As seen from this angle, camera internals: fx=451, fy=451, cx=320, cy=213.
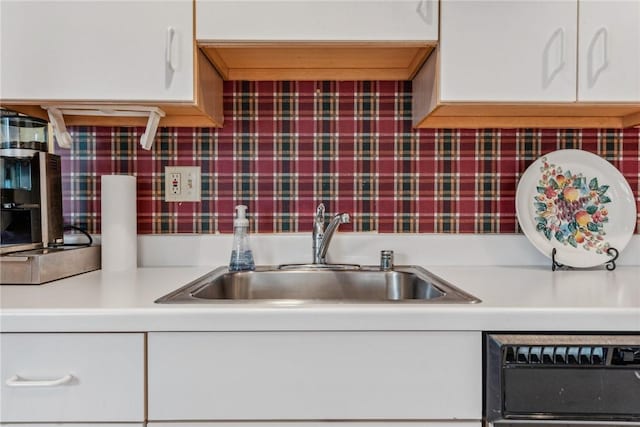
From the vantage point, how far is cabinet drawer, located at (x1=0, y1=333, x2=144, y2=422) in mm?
845

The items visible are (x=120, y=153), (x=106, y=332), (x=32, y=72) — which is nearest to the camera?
(x=106, y=332)

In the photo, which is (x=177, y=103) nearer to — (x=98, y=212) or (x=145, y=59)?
(x=145, y=59)

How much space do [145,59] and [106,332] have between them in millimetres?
687

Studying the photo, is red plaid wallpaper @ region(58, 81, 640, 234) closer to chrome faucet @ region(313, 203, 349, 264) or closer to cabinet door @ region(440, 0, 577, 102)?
chrome faucet @ region(313, 203, 349, 264)

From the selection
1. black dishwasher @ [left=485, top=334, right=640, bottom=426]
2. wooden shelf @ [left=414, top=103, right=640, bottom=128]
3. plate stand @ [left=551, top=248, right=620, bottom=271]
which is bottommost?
black dishwasher @ [left=485, top=334, right=640, bottom=426]

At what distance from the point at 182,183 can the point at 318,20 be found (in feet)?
2.26

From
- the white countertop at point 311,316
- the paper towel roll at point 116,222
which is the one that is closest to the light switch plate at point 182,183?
the paper towel roll at point 116,222

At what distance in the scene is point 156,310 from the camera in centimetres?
86

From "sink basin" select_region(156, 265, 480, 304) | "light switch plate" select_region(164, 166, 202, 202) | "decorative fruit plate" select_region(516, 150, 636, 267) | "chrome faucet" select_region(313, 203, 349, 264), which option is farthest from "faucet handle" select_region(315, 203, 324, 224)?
"decorative fruit plate" select_region(516, 150, 636, 267)

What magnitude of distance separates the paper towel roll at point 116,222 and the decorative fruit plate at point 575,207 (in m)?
1.21

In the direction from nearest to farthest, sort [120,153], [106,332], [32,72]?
1. [106,332]
2. [32,72]
3. [120,153]

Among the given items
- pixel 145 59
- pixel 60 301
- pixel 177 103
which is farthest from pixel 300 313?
pixel 145 59

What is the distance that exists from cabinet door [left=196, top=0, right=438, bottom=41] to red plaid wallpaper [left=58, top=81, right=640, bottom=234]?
33cm

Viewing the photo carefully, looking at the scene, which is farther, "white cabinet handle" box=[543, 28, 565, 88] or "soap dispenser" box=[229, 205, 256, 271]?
"soap dispenser" box=[229, 205, 256, 271]
